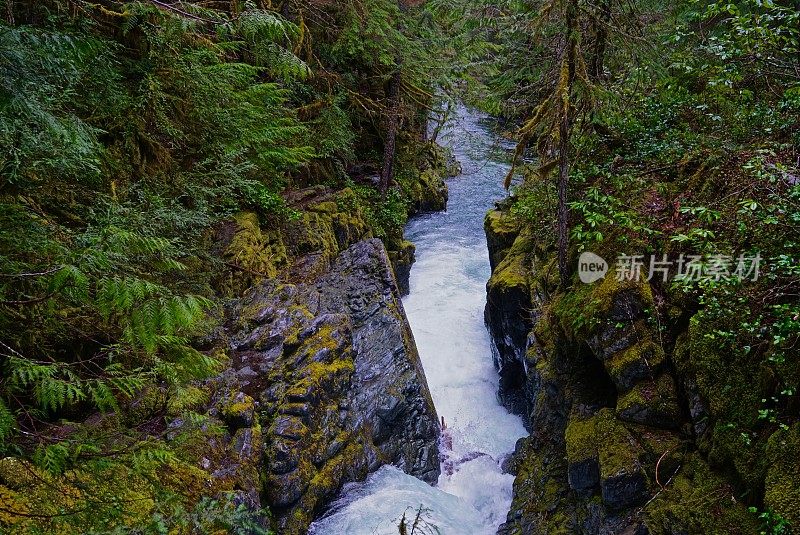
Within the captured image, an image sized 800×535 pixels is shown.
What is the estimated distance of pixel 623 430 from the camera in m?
5.48

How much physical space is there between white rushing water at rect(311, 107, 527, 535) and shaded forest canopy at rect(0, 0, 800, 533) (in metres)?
2.07

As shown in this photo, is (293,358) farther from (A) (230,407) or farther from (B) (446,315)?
(B) (446,315)

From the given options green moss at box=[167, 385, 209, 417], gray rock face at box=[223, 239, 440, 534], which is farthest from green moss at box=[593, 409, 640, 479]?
green moss at box=[167, 385, 209, 417]

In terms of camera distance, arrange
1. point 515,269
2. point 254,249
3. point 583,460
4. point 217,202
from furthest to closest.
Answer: point 515,269 → point 254,249 → point 217,202 → point 583,460

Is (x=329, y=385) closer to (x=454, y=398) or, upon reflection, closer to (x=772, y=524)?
(x=454, y=398)

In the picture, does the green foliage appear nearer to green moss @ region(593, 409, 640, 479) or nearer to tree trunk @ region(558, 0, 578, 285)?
green moss @ region(593, 409, 640, 479)

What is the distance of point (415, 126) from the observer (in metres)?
19.3

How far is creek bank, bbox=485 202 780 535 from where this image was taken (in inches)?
179

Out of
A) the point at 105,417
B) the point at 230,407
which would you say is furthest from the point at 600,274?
the point at 105,417

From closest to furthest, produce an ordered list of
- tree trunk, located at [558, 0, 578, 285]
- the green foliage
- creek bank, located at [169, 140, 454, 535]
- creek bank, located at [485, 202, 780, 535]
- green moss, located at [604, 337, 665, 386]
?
1. the green foliage
2. creek bank, located at [485, 202, 780, 535]
3. green moss, located at [604, 337, 665, 386]
4. creek bank, located at [169, 140, 454, 535]
5. tree trunk, located at [558, 0, 578, 285]

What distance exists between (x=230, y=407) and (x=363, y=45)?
37.5 feet

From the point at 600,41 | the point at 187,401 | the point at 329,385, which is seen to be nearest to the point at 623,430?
the point at 329,385

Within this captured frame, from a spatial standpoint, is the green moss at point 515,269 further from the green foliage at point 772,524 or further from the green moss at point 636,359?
the green foliage at point 772,524

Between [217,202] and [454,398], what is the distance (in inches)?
268
